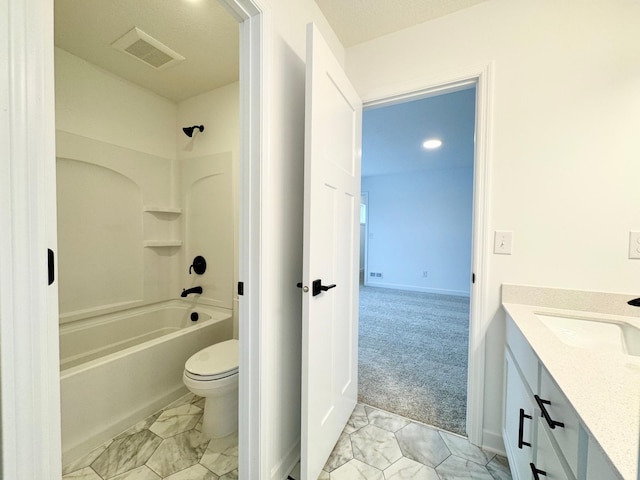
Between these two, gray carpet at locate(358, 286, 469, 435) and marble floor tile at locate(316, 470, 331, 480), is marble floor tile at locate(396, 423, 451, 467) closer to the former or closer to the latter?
gray carpet at locate(358, 286, 469, 435)

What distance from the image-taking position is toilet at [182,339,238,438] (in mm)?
1454

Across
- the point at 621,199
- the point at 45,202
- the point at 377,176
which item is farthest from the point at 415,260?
the point at 45,202

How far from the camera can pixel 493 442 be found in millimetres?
1435

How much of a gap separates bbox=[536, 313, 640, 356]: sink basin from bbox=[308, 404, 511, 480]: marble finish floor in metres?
0.77

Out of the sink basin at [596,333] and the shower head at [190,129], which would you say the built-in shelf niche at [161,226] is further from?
the sink basin at [596,333]

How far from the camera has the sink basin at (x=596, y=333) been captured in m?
1.05

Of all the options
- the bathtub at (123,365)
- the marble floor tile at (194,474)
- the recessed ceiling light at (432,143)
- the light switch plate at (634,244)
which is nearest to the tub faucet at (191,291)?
the bathtub at (123,365)

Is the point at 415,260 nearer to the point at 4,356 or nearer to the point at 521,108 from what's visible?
the point at 521,108

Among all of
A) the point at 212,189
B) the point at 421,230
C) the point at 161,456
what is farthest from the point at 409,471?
the point at 421,230

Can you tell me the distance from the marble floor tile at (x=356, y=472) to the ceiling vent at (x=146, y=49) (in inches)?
107

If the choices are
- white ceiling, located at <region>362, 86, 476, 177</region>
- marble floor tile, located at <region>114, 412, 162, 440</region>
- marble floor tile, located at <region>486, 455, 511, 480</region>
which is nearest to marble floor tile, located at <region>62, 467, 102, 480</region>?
marble floor tile, located at <region>114, 412, 162, 440</region>

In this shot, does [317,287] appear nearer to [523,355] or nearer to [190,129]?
[523,355]

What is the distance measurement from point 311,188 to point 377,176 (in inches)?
193

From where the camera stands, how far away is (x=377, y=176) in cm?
566
